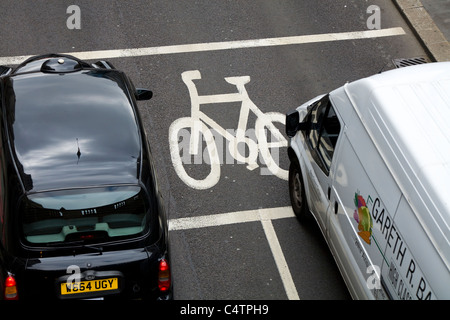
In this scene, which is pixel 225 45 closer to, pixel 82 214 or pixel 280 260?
pixel 280 260

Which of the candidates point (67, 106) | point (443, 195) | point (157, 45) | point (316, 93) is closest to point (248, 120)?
point (316, 93)

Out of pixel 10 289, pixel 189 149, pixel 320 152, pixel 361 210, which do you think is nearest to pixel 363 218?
pixel 361 210

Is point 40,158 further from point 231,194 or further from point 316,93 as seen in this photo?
point 316,93

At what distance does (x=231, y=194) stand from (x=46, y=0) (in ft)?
19.2

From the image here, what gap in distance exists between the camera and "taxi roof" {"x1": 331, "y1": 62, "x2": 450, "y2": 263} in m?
6.56

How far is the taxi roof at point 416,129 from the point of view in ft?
21.5

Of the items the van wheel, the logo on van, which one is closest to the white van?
the logo on van

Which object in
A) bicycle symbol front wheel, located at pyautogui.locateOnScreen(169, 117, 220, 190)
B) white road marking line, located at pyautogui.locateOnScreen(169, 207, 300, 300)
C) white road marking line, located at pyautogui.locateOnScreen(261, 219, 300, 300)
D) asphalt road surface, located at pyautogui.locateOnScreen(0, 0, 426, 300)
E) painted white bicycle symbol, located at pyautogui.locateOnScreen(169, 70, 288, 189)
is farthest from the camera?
painted white bicycle symbol, located at pyautogui.locateOnScreen(169, 70, 288, 189)

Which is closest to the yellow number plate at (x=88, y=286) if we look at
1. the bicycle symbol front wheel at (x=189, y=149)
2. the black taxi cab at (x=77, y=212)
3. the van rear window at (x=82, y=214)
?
the black taxi cab at (x=77, y=212)

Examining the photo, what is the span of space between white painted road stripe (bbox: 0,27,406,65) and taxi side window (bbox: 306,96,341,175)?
398 centimetres

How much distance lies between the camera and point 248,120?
11.6m

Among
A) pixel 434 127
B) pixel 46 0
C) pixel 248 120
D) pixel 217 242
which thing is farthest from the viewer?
pixel 46 0

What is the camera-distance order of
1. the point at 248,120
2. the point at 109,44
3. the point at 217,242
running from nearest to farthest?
the point at 217,242 → the point at 248,120 → the point at 109,44

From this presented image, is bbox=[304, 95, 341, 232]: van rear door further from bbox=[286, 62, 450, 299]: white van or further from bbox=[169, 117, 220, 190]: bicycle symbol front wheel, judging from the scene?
bbox=[169, 117, 220, 190]: bicycle symbol front wheel
